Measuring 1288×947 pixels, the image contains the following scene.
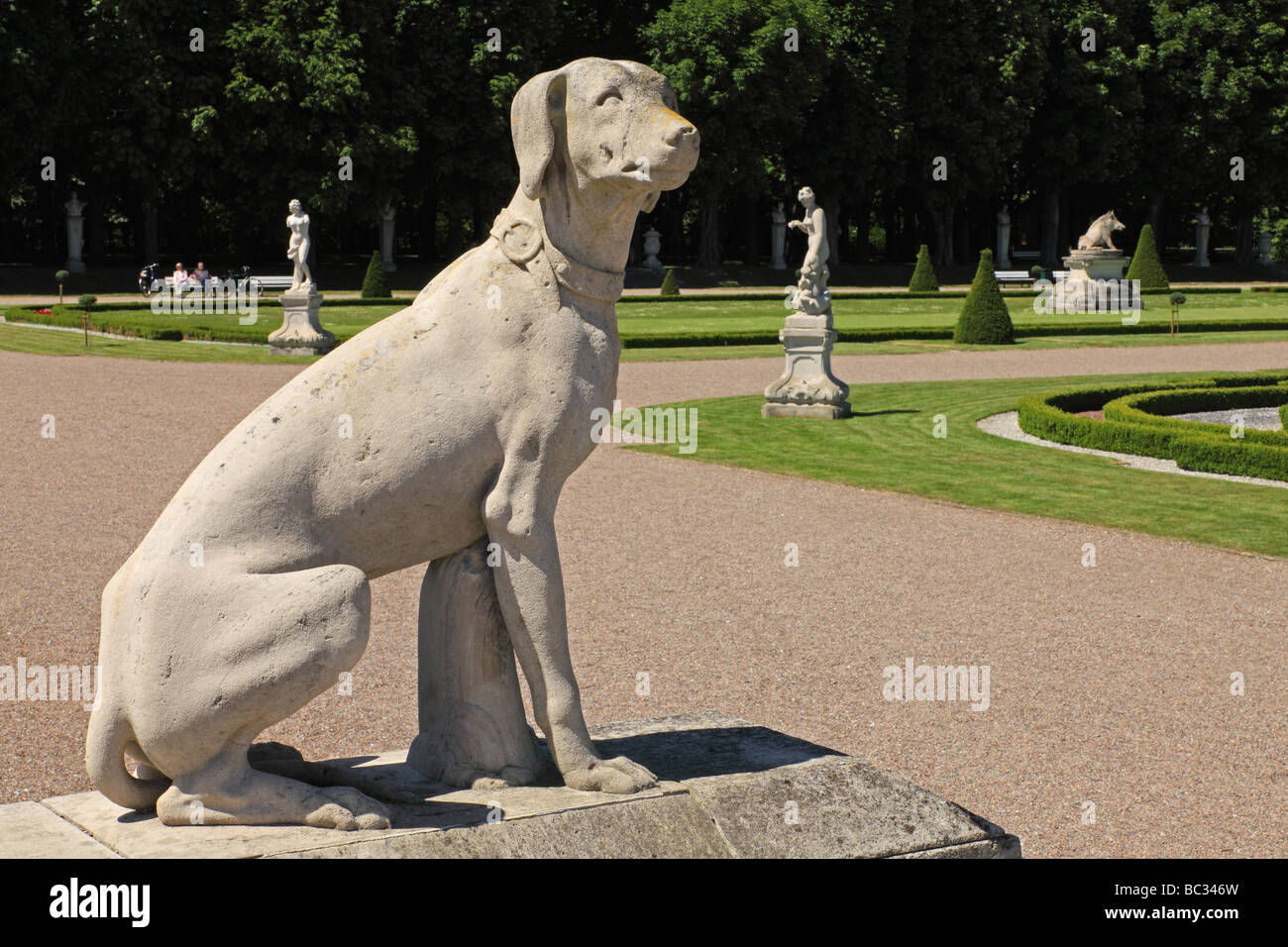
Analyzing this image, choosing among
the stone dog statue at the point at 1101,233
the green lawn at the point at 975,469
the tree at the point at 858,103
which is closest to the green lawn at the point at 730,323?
the stone dog statue at the point at 1101,233

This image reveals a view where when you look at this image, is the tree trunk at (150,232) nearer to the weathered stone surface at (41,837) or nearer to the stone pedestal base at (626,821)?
the stone pedestal base at (626,821)

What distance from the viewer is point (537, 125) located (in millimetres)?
4234

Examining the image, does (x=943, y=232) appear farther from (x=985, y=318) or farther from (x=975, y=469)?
(x=975, y=469)

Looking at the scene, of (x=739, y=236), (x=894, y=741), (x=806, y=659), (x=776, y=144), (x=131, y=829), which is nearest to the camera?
(x=131, y=829)

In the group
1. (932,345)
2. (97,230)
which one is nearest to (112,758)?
(932,345)

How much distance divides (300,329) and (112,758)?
2429cm

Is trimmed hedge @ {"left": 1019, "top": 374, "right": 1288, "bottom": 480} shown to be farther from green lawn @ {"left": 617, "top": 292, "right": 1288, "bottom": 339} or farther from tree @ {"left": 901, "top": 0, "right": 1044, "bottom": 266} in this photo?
tree @ {"left": 901, "top": 0, "right": 1044, "bottom": 266}

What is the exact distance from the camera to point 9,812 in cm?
435

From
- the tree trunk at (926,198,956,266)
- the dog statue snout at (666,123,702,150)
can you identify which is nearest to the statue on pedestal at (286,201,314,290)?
the dog statue snout at (666,123,702,150)

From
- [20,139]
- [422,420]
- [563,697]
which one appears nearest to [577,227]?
[422,420]

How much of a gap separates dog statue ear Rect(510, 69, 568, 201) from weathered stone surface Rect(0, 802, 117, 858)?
2.20m

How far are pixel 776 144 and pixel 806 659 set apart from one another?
163ft

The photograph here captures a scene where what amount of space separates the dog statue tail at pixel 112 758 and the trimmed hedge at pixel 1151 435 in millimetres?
12629

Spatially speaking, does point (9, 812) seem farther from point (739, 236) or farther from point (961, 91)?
point (739, 236)
